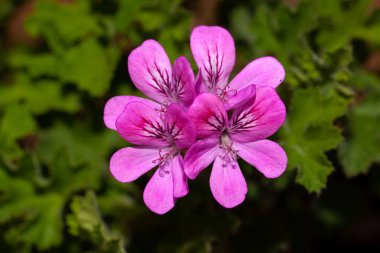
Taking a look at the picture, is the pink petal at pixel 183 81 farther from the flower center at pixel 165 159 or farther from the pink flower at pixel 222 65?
A: the flower center at pixel 165 159

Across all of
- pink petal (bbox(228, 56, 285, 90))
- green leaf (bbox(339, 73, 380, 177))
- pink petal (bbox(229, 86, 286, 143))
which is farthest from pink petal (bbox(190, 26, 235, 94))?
green leaf (bbox(339, 73, 380, 177))

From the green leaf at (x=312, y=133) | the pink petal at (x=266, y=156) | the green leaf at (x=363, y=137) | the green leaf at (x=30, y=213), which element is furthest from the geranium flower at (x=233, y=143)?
the green leaf at (x=30, y=213)

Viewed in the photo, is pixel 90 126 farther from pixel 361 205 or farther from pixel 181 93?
pixel 361 205

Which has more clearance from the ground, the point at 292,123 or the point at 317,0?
the point at 317,0

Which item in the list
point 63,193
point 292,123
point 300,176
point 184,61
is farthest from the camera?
point 63,193

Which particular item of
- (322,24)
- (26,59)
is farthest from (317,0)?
(26,59)

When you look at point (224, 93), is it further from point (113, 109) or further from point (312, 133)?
point (312, 133)

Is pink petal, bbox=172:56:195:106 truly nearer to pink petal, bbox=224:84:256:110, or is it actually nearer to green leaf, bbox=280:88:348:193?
pink petal, bbox=224:84:256:110
